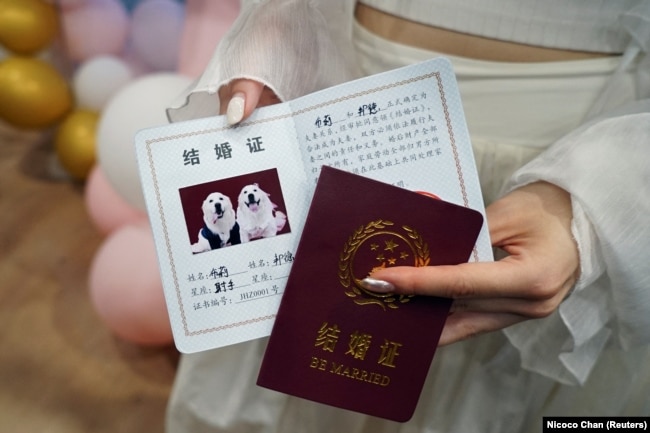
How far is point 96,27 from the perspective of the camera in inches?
56.8

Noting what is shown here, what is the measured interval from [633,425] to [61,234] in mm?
1413

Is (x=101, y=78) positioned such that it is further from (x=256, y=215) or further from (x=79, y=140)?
(x=256, y=215)

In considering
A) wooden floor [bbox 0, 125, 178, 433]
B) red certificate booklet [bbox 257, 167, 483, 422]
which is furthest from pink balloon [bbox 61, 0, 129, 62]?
red certificate booklet [bbox 257, 167, 483, 422]

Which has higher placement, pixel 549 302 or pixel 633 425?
pixel 549 302

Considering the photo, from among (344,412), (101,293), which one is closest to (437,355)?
(344,412)

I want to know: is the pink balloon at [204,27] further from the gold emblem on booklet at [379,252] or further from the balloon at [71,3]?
the gold emblem on booklet at [379,252]

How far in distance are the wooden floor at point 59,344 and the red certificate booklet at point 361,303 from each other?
0.78 m

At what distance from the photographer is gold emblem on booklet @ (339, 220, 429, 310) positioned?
1.73 ft

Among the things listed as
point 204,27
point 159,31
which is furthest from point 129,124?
point 159,31

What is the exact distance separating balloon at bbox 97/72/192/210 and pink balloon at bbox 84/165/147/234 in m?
0.14

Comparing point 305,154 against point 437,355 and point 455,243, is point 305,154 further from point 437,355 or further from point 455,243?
point 437,355

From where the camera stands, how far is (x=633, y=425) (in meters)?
0.74

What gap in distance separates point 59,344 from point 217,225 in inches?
38.5

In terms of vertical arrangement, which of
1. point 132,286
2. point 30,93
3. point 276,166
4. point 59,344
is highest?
point 276,166
